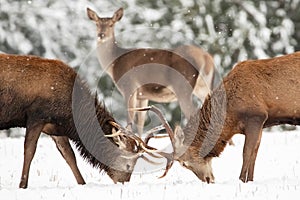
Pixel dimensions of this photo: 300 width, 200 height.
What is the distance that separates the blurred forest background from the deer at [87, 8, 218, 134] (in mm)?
9215

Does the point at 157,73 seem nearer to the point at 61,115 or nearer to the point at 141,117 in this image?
the point at 141,117

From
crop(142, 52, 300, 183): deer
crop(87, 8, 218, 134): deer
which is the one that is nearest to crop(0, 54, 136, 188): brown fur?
A: crop(142, 52, 300, 183): deer

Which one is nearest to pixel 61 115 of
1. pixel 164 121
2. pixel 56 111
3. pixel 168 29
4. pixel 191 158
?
pixel 56 111

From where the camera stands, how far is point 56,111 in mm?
9688

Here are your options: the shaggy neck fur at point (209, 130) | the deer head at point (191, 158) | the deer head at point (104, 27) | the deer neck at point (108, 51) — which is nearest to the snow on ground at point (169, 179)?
the deer head at point (191, 158)

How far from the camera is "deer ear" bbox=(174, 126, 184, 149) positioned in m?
9.88

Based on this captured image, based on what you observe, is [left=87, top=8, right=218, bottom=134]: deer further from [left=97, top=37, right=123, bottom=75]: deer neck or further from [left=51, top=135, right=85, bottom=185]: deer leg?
[left=51, top=135, right=85, bottom=185]: deer leg

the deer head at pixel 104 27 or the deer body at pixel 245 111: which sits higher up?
the deer head at pixel 104 27

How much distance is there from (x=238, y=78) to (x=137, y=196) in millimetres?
2211

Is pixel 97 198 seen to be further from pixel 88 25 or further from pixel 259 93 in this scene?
pixel 88 25

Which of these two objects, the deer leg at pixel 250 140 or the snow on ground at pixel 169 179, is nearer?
the snow on ground at pixel 169 179

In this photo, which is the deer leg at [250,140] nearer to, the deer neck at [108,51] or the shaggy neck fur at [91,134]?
the shaggy neck fur at [91,134]

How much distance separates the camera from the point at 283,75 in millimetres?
9875

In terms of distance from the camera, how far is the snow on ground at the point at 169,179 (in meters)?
8.53
